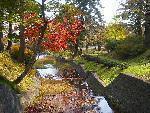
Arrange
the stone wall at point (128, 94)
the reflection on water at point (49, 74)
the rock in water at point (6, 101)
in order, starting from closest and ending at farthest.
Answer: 1. the rock in water at point (6, 101)
2. the stone wall at point (128, 94)
3. the reflection on water at point (49, 74)

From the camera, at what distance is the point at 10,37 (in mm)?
19953

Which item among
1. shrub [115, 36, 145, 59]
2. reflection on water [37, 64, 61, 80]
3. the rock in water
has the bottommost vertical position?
reflection on water [37, 64, 61, 80]

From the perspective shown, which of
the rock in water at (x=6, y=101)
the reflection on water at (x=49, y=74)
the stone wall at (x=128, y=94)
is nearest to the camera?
the rock in water at (x=6, y=101)

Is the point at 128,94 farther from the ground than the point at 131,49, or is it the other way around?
the point at 128,94

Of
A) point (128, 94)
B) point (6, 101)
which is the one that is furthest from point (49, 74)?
point (6, 101)

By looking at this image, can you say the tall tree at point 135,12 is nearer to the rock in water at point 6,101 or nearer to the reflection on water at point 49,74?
the reflection on water at point 49,74

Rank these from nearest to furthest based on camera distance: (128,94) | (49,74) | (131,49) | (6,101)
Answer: (6,101)
(128,94)
(131,49)
(49,74)

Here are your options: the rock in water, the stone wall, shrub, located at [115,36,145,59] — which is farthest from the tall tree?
the rock in water

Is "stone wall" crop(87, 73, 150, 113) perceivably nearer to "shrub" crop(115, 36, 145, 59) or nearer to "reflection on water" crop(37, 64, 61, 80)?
"reflection on water" crop(37, 64, 61, 80)

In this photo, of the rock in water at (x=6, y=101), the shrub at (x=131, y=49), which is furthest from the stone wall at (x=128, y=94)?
the shrub at (x=131, y=49)

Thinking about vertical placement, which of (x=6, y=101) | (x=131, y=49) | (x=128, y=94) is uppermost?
(x=6, y=101)

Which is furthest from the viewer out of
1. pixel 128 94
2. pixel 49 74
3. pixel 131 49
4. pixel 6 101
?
pixel 49 74

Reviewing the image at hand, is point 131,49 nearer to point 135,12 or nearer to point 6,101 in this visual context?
point 135,12

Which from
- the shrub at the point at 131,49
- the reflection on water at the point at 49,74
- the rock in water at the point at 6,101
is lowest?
the reflection on water at the point at 49,74
